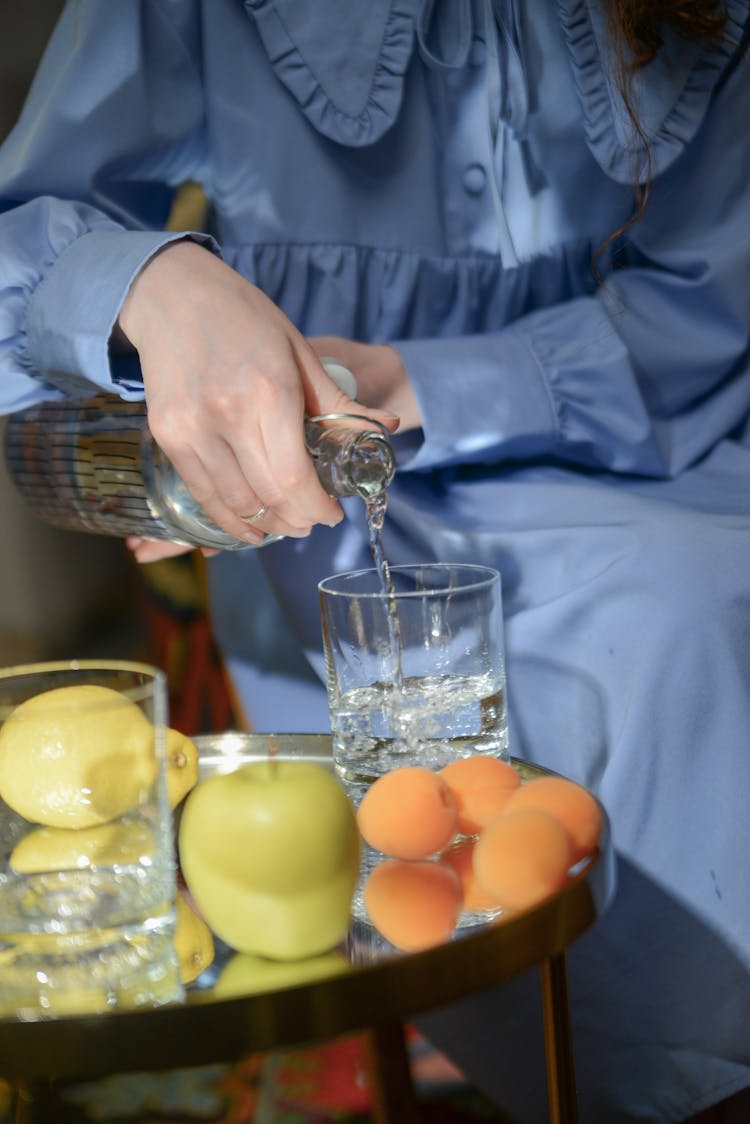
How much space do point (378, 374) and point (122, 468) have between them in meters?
0.19

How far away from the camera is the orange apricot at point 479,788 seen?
57 centimetres

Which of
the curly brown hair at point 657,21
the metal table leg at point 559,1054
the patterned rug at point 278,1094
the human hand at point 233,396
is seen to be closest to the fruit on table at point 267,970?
the metal table leg at point 559,1054

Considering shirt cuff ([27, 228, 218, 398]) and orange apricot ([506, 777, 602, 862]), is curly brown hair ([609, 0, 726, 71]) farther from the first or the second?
orange apricot ([506, 777, 602, 862])

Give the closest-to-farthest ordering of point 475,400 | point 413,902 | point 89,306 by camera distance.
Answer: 1. point 413,902
2. point 89,306
3. point 475,400

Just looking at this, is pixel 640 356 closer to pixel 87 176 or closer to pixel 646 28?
pixel 646 28

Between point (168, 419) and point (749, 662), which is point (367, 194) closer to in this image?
Result: point (168, 419)

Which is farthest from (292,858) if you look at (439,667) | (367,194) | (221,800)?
(367,194)

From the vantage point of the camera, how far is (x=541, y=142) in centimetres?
99

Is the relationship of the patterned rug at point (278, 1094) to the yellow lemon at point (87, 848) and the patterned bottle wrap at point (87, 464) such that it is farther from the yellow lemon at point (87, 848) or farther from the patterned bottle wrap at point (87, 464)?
the yellow lemon at point (87, 848)

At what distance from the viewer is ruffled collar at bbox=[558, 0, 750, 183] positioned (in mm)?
941

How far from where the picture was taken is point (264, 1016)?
41 centimetres

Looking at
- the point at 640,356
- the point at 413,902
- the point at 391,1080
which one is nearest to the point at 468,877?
the point at 413,902

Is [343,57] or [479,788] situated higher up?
[343,57]

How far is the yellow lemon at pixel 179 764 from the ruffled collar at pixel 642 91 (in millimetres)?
568
